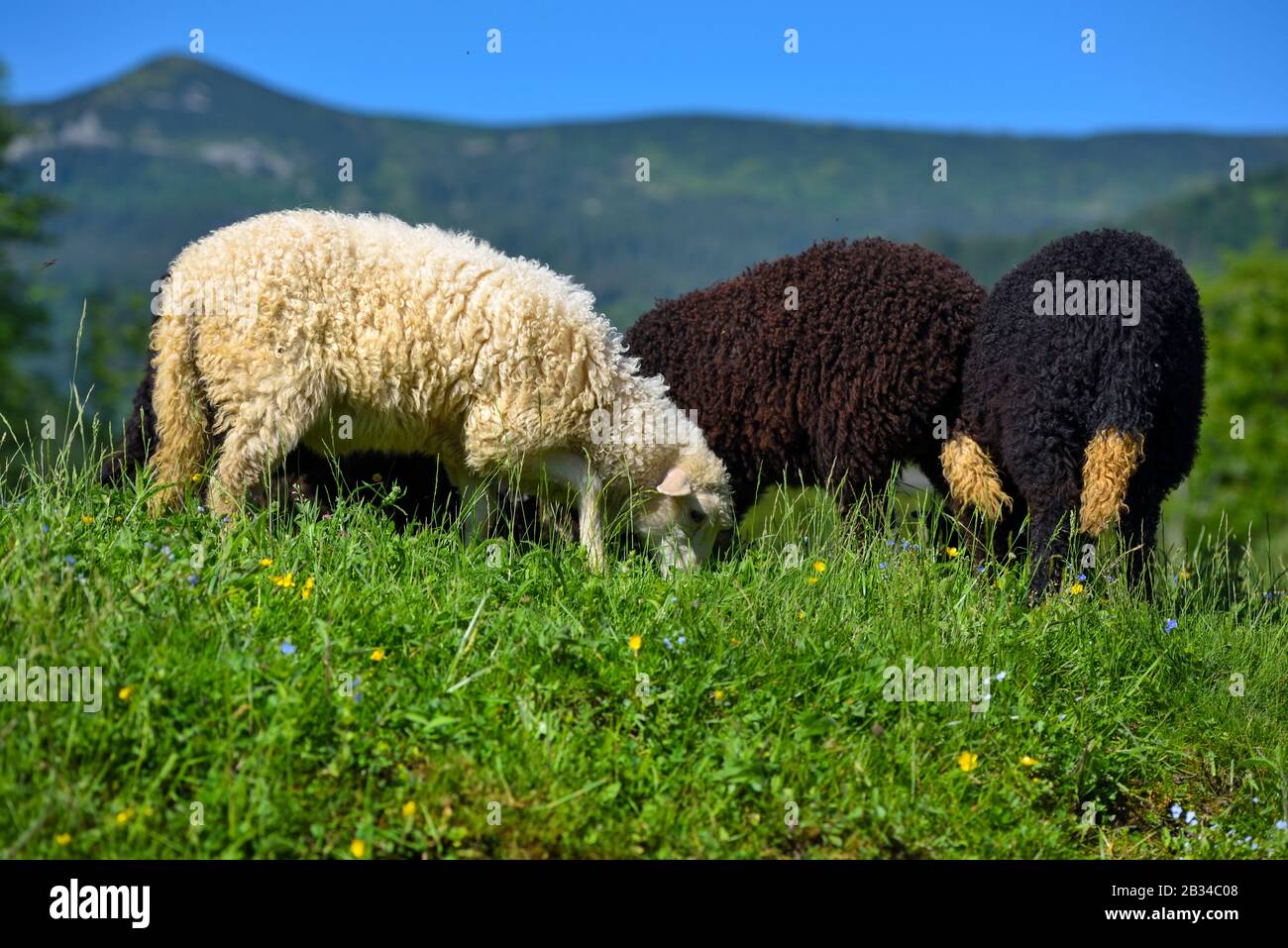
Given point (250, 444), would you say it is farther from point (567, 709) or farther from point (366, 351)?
point (567, 709)

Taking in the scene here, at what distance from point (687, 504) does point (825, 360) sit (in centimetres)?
111

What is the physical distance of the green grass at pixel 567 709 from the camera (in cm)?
309

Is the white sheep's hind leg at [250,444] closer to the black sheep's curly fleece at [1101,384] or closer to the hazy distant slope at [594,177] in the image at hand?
the black sheep's curly fleece at [1101,384]

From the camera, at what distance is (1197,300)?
554 cm

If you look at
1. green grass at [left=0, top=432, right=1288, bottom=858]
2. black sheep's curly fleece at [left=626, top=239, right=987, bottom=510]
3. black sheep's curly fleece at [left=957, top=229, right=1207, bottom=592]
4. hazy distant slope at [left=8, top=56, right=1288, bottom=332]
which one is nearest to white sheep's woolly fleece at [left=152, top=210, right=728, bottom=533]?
green grass at [left=0, top=432, right=1288, bottom=858]

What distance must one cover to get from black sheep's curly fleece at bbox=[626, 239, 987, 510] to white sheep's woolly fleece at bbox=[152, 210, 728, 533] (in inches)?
37.8

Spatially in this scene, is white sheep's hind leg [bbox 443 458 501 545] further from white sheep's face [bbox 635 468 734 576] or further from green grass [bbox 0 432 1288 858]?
green grass [bbox 0 432 1288 858]

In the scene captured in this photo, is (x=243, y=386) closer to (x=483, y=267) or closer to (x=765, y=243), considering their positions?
(x=483, y=267)

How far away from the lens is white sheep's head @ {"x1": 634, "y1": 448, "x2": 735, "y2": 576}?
19.6 ft

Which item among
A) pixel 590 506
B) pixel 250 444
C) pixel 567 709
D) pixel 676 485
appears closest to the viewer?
pixel 567 709

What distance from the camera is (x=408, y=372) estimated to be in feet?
17.1

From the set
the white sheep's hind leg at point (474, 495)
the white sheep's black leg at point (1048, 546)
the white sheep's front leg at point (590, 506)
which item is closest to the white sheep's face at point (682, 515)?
the white sheep's front leg at point (590, 506)

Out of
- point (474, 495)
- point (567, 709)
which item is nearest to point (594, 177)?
point (474, 495)

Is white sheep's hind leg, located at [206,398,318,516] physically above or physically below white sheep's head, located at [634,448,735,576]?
above
